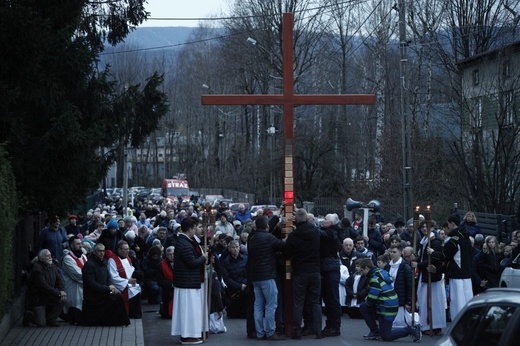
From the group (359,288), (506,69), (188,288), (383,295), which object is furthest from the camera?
(506,69)

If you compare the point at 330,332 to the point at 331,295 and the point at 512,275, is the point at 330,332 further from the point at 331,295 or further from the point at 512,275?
the point at 512,275

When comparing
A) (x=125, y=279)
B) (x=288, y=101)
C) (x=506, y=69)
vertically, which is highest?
(x=506, y=69)

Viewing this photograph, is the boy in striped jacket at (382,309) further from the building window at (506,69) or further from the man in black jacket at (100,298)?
the building window at (506,69)

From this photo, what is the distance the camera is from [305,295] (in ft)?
54.3

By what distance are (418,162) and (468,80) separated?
4.99 meters

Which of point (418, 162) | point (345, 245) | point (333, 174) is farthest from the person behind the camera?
point (333, 174)

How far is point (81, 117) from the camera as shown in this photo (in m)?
19.4

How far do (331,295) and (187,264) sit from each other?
8.44ft

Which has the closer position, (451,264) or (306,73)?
(451,264)

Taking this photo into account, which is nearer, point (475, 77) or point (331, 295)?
point (331, 295)

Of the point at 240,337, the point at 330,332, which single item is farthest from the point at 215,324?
the point at 330,332

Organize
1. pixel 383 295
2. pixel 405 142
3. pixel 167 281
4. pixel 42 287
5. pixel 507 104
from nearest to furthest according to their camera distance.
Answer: pixel 383 295, pixel 42 287, pixel 167 281, pixel 405 142, pixel 507 104

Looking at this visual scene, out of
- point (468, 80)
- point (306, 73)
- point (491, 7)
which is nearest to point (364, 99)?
point (468, 80)

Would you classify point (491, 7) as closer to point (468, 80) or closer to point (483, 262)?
point (468, 80)
